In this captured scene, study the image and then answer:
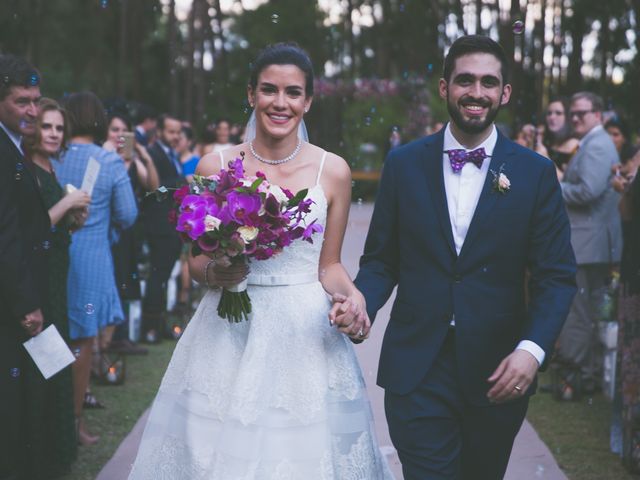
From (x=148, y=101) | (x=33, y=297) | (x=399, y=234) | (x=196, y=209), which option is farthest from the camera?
(x=148, y=101)

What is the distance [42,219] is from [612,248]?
196 inches

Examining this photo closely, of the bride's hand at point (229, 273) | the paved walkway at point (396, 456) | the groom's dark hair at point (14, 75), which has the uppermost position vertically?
the groom's dark hair at point (14, 75)

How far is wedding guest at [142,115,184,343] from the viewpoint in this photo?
10.7 m

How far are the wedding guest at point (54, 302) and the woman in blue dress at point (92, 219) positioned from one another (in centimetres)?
59

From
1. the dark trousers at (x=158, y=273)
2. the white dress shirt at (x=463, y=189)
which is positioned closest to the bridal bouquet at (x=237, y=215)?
the white dress shirt at (x=463, y=189)

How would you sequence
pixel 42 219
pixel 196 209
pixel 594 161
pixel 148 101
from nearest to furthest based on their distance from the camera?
pixel 196 209, pixel 42 219, pixel 594 161, pixel 148 101

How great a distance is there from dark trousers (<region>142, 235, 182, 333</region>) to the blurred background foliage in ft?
19.3

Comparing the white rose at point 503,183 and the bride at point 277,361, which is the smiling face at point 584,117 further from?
the white rose at point 503,183

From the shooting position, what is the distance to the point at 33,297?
16.5 ft

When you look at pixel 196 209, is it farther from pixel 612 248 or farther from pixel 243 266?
pixel 612 248

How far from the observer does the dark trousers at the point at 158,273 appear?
10664mm

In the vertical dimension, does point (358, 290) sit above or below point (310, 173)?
below

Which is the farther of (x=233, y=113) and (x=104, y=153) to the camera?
(x=233, y=113)

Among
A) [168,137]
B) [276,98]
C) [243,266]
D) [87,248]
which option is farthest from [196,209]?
[168,137]
